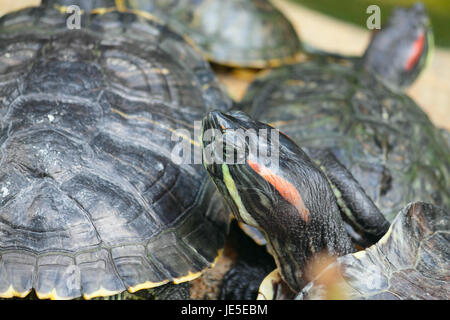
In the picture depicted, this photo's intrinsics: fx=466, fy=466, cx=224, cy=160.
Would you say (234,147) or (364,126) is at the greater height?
(234,147)

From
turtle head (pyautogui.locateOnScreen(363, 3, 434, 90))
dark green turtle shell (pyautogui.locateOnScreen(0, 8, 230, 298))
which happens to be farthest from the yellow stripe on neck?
turtle head (pyautogui.locateOnScreen(363, 3, 434, 90))

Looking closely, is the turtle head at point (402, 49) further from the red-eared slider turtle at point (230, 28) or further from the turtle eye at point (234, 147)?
the turtle eye at point (234, 147)

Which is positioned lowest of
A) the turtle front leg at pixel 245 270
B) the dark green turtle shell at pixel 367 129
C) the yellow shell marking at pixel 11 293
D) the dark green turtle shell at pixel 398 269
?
the turtle front leg at pixel 245 270

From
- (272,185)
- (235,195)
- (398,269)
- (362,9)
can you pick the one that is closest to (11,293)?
(235,195)

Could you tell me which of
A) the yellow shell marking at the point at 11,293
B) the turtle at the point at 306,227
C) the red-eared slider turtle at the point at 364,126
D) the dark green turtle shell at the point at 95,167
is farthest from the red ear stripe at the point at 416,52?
the yellow shell marking at the point at 11,293

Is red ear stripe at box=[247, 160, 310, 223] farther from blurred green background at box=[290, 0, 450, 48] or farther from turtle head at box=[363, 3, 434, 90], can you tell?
blurred green background at box=[290, 0, 450, 48]

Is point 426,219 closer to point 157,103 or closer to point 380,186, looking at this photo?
point 380,186

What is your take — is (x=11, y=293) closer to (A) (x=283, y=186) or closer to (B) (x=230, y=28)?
(A) (x=283, y=186)

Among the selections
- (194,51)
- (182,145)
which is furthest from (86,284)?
(194,51)
